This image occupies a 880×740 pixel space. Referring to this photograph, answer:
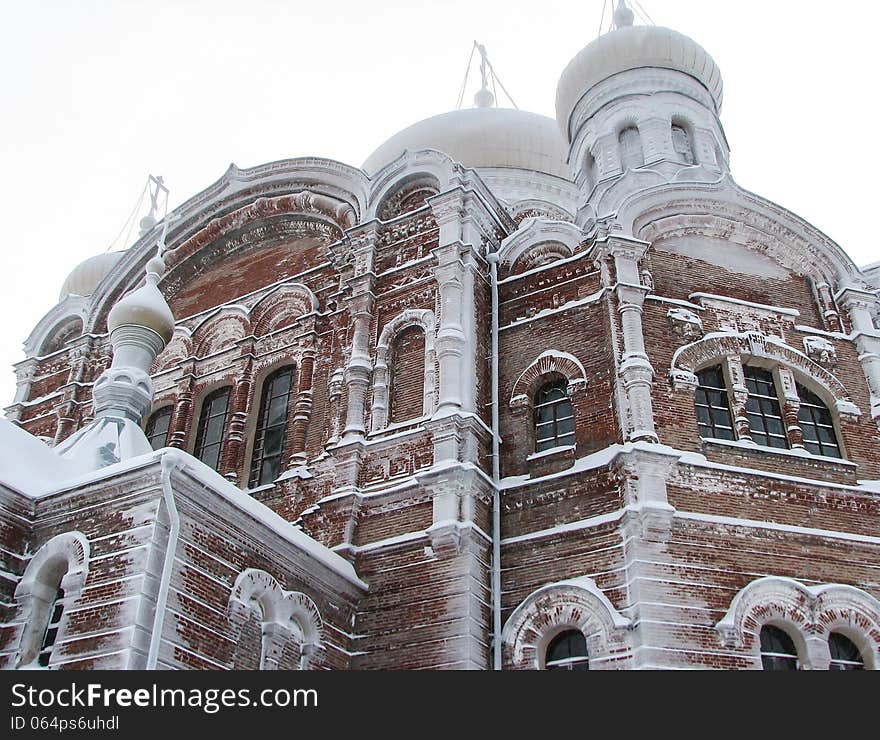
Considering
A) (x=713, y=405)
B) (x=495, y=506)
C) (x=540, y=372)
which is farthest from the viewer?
(x=540, y=372)

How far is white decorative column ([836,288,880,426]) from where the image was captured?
38.0 feet

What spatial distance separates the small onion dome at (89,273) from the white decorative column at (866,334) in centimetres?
1503

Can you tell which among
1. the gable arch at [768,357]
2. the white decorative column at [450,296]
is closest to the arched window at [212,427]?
the white decorative column at [450,296]

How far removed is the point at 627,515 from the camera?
9.62 metres

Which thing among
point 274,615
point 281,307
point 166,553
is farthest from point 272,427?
point 166,553

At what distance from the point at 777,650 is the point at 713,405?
111 inches

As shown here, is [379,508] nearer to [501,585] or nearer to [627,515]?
[501,585]

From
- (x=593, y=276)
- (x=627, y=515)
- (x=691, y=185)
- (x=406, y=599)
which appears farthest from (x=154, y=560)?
(x=691, y=185)

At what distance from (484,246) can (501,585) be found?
4674mm

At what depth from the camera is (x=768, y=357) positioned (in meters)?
11.5

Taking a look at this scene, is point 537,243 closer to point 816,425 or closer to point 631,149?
point 816,425

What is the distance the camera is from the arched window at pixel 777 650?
30.5 feet

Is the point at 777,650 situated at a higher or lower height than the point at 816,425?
lower

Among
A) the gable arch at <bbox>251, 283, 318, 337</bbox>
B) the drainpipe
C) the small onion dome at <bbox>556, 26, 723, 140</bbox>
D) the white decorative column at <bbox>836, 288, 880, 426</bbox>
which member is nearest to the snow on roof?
the drainpipe
